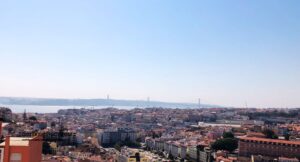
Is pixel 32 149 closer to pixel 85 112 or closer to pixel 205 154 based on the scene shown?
pixel 205 154

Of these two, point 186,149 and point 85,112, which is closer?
point 186,149

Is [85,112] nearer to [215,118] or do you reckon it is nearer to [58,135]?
[215,118]

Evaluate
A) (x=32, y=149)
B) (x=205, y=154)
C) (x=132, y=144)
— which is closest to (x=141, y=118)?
(x=132, y=144)

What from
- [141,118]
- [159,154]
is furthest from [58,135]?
[141,118]

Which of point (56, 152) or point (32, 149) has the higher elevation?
point (32, 149)

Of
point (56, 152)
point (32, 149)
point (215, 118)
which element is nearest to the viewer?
point (32, 149)

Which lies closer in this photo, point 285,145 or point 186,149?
point 285,145

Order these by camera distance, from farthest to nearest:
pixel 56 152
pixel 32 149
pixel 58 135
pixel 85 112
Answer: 1. pixel 85 112
2. pixel 58 135
3. pixel 56 152
4. pixel 32 149

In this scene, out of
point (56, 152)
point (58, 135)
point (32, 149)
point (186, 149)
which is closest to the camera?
point (32, 149)

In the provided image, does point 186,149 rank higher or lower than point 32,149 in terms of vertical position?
lower
